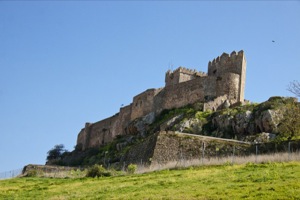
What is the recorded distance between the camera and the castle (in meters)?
62.1

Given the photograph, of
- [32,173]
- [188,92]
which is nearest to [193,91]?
[188,92]

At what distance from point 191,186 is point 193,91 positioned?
4003 cm

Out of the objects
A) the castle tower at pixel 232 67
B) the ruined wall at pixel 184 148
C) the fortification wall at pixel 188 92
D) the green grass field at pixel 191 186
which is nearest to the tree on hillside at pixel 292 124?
the ruined wall at pixel 184 148

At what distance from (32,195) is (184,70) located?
44575 mm

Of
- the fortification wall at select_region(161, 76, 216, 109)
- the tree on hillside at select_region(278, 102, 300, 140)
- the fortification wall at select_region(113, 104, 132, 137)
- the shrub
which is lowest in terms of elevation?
the shrub

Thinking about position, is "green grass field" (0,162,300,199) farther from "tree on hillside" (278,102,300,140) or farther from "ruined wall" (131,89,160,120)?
"ruined wall" (131,89,160,120)

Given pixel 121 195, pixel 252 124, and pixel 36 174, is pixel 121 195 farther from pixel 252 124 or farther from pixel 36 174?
pixel 252 124

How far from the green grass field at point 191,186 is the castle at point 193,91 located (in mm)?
29997

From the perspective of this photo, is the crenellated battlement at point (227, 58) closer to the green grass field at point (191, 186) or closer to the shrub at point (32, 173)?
the shrub at point (32, 173)

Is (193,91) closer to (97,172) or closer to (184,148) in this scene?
(184,148)

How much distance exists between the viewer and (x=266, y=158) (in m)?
31.3

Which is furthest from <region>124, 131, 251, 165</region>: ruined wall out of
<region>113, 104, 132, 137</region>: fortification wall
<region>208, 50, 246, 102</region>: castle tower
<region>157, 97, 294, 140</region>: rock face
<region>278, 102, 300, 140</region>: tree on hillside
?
<region>113, 104, 132, 137</region>: fortification wall

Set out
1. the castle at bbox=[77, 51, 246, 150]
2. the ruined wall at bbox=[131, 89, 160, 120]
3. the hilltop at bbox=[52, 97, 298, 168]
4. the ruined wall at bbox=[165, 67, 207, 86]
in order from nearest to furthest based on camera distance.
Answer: the hilltop at bbox=[52, 97, 298, 168]
the castle at bbox=[77, 51, 246, 150]
the ruined wall at bbox=[131, 89, 160, 120]
the ruined wall at bbox=[165, 67, 207, 86]

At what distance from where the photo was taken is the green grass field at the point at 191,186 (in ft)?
70.2
